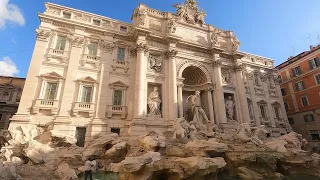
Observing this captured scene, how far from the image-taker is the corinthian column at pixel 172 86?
1594 cm

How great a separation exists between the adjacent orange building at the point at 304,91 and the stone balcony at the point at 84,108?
2657 centimetres

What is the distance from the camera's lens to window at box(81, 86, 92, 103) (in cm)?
1492

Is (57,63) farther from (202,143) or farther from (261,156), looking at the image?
(261,156)

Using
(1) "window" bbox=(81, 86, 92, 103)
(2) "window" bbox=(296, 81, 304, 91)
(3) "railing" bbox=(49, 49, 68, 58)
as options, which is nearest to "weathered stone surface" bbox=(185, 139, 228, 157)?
(1) "window" bbox=(81, 86, 92, 103)

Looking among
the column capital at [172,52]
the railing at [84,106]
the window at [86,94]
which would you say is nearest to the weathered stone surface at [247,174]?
the railing at [84,106]

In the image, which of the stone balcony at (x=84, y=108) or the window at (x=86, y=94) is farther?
the window at (x=86, y=94)

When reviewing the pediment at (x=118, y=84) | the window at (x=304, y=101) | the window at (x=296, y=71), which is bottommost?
the pediment at (x=118, y=84)

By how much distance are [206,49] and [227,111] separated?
7.07m

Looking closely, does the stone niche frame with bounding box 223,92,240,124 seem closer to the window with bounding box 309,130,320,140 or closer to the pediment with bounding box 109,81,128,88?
the pediment with bounding box 109,81,128,88

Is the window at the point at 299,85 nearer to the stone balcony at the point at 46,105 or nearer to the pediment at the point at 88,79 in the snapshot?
the pediment at the point at 88,79

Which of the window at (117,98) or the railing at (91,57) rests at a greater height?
the railing at (91,57)

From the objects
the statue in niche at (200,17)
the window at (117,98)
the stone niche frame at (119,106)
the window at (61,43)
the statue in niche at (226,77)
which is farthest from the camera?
the statue in niche at (200,17)

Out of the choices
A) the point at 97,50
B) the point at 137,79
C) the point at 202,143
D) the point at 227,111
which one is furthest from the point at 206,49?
the point at 202,143

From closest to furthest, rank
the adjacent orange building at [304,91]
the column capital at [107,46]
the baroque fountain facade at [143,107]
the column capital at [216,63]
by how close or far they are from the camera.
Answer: the baroque fountain facade at [143,107], the column capital at [107,46], the column capital at [216,63], the adjacent orange building at [304,91]
